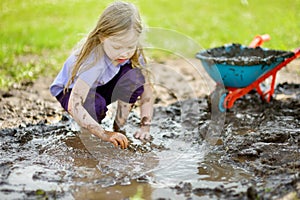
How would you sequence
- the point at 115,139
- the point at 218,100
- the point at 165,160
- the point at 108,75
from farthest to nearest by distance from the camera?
the point at 218,100 → the point at 108,75 → the point at 165,160 → the point at 115,139

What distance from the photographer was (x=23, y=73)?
17.8ft

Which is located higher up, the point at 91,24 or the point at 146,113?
the point at 91,24

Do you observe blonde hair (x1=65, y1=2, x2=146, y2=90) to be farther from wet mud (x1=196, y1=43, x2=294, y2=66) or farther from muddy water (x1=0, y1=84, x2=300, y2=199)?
wet mud (x1=196, y1=43, x2=294, y2=66)

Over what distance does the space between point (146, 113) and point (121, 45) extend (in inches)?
27.0

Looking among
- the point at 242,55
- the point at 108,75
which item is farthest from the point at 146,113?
the point at 242,55

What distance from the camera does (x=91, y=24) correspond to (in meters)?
8.08

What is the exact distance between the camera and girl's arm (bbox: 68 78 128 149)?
3.26 metres

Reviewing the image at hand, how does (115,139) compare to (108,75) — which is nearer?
(115,139)

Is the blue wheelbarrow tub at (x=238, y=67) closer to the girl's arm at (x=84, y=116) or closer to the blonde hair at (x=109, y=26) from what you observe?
the blonde hair at (x=109, y=26)

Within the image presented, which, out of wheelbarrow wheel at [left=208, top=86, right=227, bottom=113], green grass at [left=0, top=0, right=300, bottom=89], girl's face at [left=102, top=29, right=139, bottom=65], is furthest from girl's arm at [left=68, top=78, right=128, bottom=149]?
green grass at [left=0, top=0, right=300, bottom=89]

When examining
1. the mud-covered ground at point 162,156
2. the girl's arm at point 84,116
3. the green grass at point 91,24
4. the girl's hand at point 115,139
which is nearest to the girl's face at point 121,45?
the girl's arm at point 84,116

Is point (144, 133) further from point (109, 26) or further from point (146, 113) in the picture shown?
point (109, 26)

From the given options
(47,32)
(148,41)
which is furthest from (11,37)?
(148,41)

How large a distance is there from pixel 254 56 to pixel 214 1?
6448 mm
